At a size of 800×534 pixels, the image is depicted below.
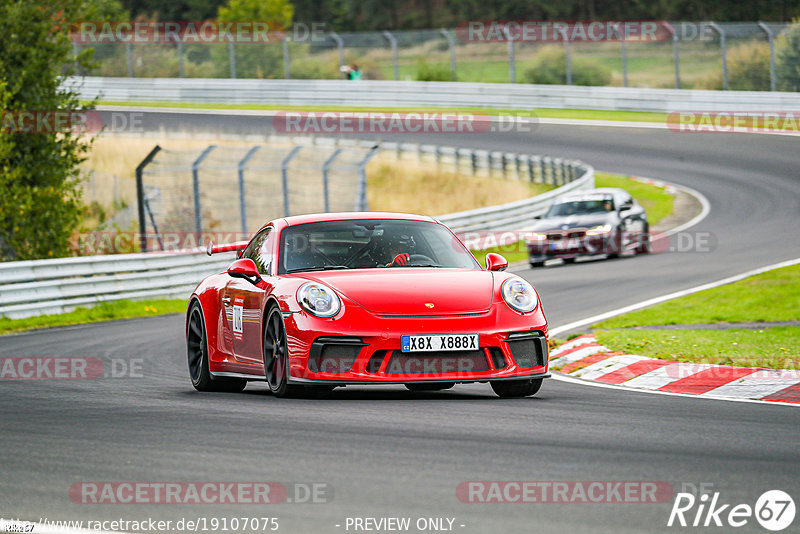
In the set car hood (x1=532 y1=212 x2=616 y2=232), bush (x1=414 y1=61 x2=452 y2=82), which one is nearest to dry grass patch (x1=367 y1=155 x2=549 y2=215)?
car hood (x1=532 y1=212 x2=616 y2=232)

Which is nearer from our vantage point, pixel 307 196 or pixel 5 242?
pixel 5 242

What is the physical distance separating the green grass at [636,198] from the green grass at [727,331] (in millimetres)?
8161

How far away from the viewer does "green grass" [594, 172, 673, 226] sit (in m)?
29.0

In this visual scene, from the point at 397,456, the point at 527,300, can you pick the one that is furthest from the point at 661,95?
the point at 397,456

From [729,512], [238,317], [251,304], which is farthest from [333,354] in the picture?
[729,512]

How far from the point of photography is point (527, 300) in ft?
27.5

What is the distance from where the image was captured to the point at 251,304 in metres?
8.96

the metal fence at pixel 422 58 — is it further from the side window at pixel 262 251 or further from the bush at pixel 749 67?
the side window at pixel 262 251

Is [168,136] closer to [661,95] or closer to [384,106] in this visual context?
[384,106]

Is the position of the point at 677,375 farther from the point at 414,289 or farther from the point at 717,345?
the point at 414,289

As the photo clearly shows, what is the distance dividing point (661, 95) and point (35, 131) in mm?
26140

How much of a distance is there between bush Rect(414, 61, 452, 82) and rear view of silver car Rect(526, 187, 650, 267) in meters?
25.3

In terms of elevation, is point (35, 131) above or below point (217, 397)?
above

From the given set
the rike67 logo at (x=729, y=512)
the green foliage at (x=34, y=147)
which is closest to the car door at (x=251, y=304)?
the rike67 logo at (x=729, y=512)
